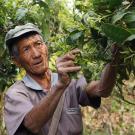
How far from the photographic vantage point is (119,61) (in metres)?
1.81

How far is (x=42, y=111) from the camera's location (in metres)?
2.16

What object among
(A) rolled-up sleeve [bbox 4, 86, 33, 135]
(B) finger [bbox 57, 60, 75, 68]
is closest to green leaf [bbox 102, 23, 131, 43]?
(B) finger [bbox 57, 60, 75, 68]

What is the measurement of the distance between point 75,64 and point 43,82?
74cm

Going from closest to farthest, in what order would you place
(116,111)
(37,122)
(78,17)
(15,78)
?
(78,17), (37,122), (15,78), (116,111)

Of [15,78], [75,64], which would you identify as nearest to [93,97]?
[75,64]

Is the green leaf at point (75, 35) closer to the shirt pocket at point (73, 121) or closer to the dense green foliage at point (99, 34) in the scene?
the dense green foliage at point (99, 34)

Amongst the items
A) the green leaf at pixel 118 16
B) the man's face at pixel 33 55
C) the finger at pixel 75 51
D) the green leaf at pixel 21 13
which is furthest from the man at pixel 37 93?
the green leaf at pixel 21 13

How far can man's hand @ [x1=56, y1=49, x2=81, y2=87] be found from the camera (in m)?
1.83

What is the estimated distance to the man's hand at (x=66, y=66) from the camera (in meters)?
1.83

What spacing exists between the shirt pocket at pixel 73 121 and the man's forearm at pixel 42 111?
28cm

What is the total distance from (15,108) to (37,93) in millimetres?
186

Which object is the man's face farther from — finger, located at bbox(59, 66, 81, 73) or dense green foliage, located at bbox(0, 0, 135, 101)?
finger, located at bbox(59, 66, 81, 73)

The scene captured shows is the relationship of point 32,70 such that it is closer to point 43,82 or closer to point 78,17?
point 43,82

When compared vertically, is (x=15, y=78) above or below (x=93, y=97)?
below
